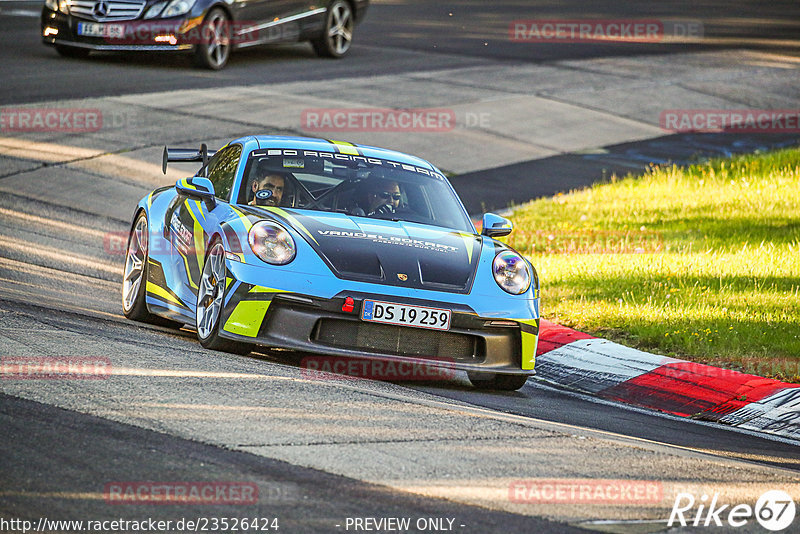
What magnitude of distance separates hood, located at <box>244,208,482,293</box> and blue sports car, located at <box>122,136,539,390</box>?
11 mm

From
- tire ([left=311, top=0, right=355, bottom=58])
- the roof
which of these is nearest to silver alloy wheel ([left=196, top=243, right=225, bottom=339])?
the roof

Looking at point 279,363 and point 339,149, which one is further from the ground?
point 339,149

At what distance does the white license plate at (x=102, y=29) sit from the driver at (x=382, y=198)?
1148 centimetres

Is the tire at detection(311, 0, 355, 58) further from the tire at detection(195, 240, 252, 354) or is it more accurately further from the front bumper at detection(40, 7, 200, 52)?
the tire at detection(195, 240, 252, 354)

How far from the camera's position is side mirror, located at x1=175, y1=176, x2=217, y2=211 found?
8148 millimetres

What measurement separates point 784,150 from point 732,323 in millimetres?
10132

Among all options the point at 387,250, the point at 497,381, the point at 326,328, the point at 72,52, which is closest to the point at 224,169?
the point at 387,250

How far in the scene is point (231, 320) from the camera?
7.09 meters

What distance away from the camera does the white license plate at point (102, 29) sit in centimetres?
1867

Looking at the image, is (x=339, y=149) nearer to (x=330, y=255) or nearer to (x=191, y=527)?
(x=330, y=255)

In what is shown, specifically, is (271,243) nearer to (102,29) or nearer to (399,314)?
(399,314)

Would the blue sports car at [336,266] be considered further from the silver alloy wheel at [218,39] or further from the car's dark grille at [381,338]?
the silver alloy wheel at [218,39]

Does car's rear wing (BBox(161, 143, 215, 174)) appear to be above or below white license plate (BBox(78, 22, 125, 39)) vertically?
below

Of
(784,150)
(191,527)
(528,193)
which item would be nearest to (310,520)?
(191,527)
